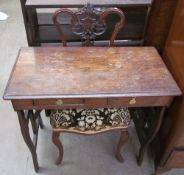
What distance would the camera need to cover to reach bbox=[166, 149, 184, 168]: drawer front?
1266mm

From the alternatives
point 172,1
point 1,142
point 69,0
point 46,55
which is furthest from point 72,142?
point 172,1

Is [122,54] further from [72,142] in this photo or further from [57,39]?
[72,142]

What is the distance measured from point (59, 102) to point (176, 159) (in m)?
0.77

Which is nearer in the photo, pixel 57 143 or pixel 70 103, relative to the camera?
pixel 70 103

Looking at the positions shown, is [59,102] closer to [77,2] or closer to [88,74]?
[88,74]

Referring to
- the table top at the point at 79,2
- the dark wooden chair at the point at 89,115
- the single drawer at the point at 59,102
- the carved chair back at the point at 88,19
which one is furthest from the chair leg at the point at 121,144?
the table top at the point at 79,2

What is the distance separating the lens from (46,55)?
1238mm

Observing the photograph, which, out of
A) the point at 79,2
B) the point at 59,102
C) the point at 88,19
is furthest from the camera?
the point at 79,2

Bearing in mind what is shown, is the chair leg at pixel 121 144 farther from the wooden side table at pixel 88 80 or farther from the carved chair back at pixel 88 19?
the carved chair back at pixel 88 19

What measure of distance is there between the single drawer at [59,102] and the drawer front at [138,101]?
150 millimetres

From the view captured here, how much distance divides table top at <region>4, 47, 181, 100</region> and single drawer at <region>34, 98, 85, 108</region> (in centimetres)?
3

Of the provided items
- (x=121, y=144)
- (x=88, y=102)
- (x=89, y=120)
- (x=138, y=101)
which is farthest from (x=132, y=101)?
(x=121, y=144)

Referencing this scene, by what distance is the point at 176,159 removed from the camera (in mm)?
1315

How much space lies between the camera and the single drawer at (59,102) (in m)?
1.04
